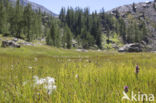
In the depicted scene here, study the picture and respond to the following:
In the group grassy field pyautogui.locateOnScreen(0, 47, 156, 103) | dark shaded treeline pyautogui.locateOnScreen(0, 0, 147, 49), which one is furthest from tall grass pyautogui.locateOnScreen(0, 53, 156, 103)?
dark shaded treeline pyautogui.locateOnScreen(0, 0, 147, 49)

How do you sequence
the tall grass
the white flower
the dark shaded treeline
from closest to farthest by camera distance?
1. the tall grass
2. the white flower
3. the dark shaded treeline

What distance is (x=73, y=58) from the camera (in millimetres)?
20234

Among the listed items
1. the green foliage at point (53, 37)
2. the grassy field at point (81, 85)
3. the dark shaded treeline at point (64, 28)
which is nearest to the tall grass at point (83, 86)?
the grassy field at point (81, 85)

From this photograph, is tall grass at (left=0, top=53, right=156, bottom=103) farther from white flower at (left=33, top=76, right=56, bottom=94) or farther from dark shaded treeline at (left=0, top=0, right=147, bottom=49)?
dark shaded treeline at (left=0, top=0, right=147, bottom=49)

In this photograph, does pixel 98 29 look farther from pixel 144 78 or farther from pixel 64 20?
pixel 144 78

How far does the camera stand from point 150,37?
169 meters

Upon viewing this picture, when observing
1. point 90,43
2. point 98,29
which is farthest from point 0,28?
point 98,29

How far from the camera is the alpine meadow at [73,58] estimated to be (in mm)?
2395

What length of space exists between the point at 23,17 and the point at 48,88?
242 feet

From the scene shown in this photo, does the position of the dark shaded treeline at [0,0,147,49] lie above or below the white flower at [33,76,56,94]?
above

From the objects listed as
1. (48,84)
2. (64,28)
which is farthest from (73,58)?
(64,28)

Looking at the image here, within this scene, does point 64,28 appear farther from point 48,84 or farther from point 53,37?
point 48,84

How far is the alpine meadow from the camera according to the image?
2.39 m

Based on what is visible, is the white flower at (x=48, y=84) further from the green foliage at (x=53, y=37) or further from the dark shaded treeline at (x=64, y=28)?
the green foliage at (x=53, y=37)
